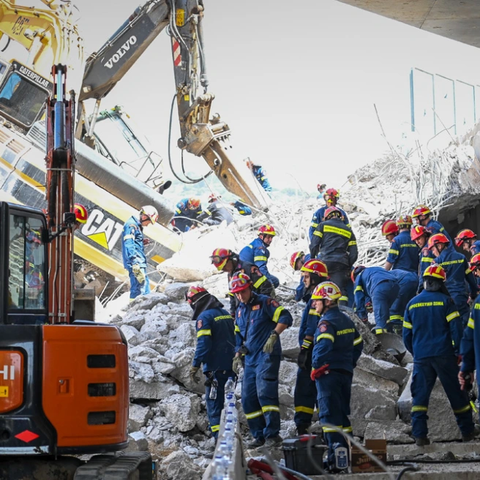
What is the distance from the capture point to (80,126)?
16.7 m

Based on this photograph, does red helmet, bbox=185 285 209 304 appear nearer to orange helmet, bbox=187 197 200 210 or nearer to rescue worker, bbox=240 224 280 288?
rescue worker, bbox=240 224 280 288

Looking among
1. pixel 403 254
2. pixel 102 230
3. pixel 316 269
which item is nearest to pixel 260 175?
pixel 102 230

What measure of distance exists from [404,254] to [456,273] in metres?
1.39

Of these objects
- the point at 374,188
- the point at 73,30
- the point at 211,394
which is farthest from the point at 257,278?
the point at 73,30

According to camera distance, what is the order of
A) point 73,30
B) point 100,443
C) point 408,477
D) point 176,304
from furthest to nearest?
point 73,30 < point 176,304 < point 408,477 < point 100,443

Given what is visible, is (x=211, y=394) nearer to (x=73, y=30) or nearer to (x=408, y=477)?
(x=408, y=477)

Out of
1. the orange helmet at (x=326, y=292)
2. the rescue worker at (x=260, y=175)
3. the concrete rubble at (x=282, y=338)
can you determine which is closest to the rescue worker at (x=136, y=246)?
the concrete rubble at (x=282, y=338)

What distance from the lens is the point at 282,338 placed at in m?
10.3

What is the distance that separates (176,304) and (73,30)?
7.16 metres

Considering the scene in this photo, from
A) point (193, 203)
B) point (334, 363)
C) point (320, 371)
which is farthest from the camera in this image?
point (193, 203)

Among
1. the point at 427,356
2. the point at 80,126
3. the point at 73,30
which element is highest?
the point at 73,30

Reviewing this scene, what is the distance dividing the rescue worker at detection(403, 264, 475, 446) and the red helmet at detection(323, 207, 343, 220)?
2591mm

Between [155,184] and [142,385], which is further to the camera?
[155,184]

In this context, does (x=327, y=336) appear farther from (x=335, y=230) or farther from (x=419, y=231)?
(x=419, y=231)
